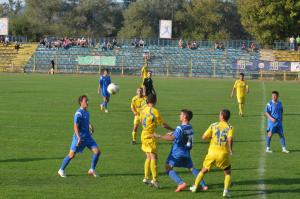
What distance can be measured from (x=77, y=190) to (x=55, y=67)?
56.4 metres

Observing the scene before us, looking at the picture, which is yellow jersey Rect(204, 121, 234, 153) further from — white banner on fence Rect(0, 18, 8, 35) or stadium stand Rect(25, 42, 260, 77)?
white banner on fence Rect(0, 18, 8, 35)

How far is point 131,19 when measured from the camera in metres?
94.7

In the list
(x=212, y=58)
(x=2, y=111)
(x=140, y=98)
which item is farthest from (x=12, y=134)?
(x=212, y=58)

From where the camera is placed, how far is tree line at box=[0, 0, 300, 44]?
298 feet

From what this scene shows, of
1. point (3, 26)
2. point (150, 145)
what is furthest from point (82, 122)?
point (3, 26)

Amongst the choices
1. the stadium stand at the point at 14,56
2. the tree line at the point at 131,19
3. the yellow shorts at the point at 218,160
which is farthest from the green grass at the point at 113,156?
the tree line at the point at 131,19

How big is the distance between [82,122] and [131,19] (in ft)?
272

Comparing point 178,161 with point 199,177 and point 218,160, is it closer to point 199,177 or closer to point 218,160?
point 199,177

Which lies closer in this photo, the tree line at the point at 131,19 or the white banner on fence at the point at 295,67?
the white banner on fence at the point at 295,67

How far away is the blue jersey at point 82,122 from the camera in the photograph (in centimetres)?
1275

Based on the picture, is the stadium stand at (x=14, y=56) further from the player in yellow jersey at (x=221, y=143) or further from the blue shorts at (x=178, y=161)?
the player in yellow jersey at (x=221, y=143)

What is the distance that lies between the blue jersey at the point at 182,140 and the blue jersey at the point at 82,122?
222cm

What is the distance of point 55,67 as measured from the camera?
67250 millimetres

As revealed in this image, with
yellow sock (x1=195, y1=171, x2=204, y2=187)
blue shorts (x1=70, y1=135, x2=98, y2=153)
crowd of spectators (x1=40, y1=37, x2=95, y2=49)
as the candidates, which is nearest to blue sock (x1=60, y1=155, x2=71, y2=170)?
blue shorts (x1=70, y1=135, x2=98, y2=153)
